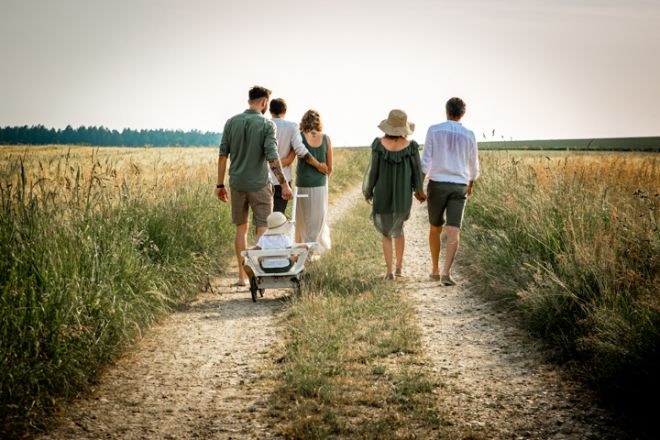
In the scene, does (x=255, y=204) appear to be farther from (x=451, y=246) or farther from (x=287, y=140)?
(x=451, y=246)

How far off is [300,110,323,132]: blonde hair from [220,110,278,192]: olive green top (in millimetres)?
1128

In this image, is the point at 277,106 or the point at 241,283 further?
the point at 277,106

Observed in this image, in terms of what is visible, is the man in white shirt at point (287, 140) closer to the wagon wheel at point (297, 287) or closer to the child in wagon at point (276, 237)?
the child in wagon at point (276, 237)

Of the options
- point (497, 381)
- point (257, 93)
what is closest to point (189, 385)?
point (497, 381)

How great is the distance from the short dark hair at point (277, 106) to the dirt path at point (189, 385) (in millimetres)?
3061

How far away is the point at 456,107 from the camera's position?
7.98 m

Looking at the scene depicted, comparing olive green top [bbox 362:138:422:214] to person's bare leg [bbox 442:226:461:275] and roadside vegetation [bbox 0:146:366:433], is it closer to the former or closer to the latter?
person's bare leg [bbox 442:226:461:275]

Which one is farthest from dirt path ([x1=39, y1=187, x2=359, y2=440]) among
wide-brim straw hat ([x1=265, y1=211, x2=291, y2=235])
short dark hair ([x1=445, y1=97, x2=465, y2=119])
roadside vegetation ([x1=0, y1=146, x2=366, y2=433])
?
short dark hair ([x1=445, y1=97, x2=465, y2=119])

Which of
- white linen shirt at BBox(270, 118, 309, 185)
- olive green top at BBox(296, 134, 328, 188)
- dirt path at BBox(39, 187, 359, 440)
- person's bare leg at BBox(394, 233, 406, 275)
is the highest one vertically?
white linen shirt at BBox(270, 118, 309, 185)

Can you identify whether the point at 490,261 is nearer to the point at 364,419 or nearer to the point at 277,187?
the point at 277,187

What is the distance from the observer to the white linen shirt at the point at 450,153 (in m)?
7.96

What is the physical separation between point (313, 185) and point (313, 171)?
214 millimetres

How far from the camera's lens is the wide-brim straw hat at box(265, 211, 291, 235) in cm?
733

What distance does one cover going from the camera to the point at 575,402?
4.45 m
